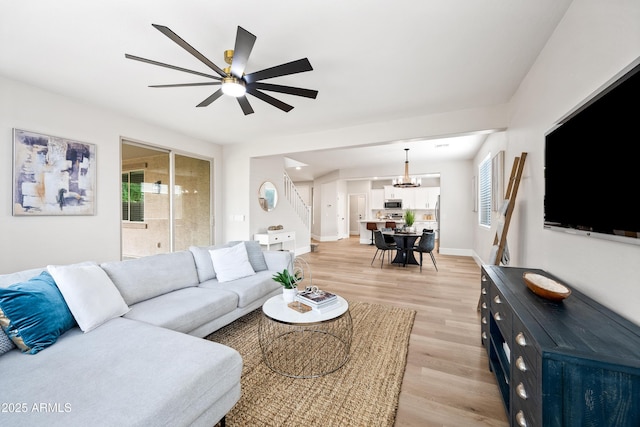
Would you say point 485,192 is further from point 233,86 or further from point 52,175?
point 52,175

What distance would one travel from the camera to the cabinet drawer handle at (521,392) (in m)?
1.10

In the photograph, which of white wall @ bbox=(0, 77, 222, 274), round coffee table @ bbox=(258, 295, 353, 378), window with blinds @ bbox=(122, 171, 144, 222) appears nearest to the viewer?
round coffee table @ bbox=(258, 295, 353, 378)

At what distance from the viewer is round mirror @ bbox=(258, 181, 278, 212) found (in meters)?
5.74

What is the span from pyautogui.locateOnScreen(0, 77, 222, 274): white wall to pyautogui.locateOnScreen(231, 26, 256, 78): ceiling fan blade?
277cm

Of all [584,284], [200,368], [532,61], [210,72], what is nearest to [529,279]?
[584,284]

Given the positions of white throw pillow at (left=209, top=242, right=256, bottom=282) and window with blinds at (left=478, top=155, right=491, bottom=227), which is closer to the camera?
white throw pillow at (left=209, top=242, right=256, bottom=282)

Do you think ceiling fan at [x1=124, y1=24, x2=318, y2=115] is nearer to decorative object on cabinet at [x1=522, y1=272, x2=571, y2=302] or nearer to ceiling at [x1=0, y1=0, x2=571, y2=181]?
ceiling at [x1=0, y1=0, x2=571, y2=181]

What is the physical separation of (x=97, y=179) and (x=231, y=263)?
7.72 feet

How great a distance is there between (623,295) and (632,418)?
62cm

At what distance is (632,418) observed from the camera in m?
0.83

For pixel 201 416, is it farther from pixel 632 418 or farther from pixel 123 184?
pixel 123 184

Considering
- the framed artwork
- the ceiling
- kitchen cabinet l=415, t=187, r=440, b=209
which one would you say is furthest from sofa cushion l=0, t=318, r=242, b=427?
kitchen cabinet l=415, t=187, r=440, b=209

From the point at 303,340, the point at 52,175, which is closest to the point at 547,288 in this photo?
the point at 303,340

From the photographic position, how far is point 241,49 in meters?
1.76
